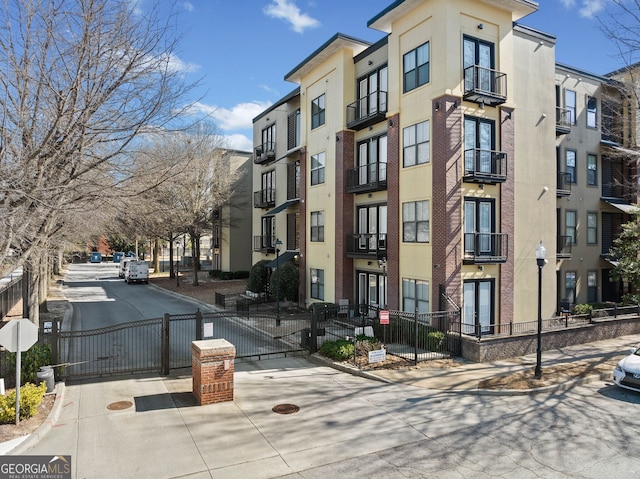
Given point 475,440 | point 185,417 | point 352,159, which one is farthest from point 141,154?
point 352,159

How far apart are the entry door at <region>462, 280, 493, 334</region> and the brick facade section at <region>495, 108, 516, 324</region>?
43 cm

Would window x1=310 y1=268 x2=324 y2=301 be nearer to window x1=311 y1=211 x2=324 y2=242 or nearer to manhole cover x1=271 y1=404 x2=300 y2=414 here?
window x1=311 y1=211 x2=324 y2=242

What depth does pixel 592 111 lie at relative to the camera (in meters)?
24.7

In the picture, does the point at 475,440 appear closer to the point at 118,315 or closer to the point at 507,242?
the point at 507,242

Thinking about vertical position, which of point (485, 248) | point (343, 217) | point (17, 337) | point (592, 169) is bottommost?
point (17, 337)

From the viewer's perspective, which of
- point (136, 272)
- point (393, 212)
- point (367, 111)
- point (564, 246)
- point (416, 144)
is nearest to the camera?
point (416, 144)

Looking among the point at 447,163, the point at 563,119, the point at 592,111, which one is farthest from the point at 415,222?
the point at 592,111

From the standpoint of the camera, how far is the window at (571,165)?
2366 cm

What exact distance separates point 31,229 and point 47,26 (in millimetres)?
5186

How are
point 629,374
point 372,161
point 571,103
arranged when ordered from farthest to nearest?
point 571,103 < point 372,161 < point 629,374

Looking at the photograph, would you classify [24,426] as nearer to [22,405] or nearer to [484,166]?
[22,405]

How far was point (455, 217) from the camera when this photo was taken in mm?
17375

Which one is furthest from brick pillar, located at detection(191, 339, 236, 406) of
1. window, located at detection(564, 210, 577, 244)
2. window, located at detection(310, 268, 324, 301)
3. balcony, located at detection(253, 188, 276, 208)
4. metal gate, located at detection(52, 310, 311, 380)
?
balcony, located at detection(253, 188, 276, 208)

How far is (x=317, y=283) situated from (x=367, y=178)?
7.19 metres
